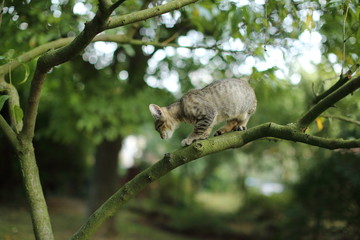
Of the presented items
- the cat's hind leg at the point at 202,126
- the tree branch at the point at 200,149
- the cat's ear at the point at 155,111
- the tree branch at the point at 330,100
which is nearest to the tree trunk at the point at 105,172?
the cat's ear at the point at 155,111

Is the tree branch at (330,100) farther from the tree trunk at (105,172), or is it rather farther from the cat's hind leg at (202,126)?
the tree trunk at (105,172)

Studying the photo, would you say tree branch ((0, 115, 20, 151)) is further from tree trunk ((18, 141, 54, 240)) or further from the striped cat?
the striped cat

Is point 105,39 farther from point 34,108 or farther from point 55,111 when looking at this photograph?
point 55,111

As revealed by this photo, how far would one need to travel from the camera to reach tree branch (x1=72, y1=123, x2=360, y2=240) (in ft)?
8.94

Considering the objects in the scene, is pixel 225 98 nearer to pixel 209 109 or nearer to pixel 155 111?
pixel 209 109

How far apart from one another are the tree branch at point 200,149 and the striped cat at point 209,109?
673 millimetres

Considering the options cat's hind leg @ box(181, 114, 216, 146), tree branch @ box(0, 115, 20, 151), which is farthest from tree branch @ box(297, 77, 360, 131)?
tree branch @ box(0, 115, 20, 151)

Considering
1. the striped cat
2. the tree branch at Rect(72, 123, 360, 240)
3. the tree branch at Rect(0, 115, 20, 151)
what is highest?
the striped cat

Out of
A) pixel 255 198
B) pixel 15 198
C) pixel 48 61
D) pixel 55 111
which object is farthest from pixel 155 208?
pixel 48 61

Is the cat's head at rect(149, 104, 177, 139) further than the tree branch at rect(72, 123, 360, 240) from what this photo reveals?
Yes

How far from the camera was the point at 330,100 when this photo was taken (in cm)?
264

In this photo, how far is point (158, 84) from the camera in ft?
27.3

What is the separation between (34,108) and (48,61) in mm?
554

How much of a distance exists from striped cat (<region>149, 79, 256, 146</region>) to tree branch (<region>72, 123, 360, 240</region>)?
67 centimetres
